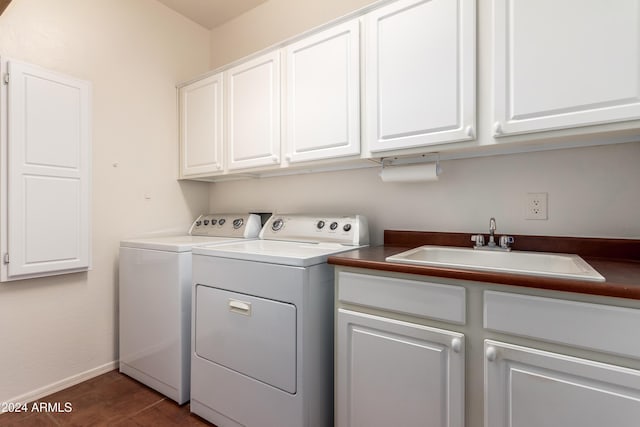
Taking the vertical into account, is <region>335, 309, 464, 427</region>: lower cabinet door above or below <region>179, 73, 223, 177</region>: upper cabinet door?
below

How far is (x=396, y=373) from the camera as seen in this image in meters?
1.23

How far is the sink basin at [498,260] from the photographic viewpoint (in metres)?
1.15

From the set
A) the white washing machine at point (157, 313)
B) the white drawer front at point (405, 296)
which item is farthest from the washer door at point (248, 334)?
the white drawer front at point (405, 296)

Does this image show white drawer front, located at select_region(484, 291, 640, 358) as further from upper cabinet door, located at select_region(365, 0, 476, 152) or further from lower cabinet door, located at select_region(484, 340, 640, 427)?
upper cabinet door, located at select_region(365, 0, 476, 152)

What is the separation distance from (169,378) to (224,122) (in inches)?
65.9

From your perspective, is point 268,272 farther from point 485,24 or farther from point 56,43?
point 56,43

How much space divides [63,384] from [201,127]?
1.89 metres

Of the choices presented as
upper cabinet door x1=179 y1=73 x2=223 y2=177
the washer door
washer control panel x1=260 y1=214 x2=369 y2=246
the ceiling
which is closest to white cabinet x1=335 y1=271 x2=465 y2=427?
the washer door

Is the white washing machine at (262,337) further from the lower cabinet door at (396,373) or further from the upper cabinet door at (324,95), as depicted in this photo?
the upper cabinet door at (324,95)

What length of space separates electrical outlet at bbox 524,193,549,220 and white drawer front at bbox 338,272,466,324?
711 mm

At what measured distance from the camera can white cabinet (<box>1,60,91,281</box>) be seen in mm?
1683

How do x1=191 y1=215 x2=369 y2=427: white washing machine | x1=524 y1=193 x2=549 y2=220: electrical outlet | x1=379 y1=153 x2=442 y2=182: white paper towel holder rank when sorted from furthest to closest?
1. x1=379 y1=153 x2=442 y2=182: white paper towel holder
2. x1=524 y1=193 x2=549 y2=220: electrical outlet
3. x1=191 y1=215 x2=369 y2=427: white washing machine

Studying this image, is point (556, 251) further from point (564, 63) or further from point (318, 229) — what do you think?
point (318, 229)

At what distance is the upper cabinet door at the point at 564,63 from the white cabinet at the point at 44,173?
7.49 feet
